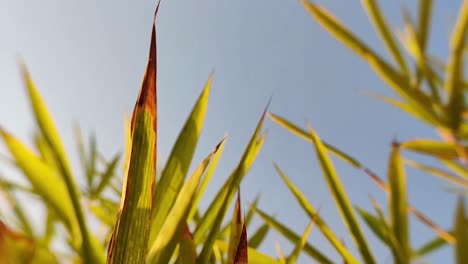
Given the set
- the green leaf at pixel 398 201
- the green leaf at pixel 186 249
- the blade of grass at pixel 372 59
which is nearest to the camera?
the green leaf at pixel 186 249

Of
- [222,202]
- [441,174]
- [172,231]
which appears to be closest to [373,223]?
[441,174]

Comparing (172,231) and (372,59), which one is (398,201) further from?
(172,231)

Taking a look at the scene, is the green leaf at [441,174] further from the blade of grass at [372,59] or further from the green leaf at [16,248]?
the green leaf at [16,248]

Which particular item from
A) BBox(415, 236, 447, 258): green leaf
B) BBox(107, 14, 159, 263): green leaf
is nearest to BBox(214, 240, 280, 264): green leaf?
BBox(107, 14, 159, 263): green leaf

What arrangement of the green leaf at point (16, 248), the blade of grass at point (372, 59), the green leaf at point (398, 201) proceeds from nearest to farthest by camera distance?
the green leaf at point (16, 248), the green leaf at point (398, 201), the blade of grass at point (372, 59)

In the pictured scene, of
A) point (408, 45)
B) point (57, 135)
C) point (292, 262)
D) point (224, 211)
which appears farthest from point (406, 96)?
point (57, 135)

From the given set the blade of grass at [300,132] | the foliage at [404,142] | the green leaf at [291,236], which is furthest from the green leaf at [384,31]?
the green leaf at [291,236]
